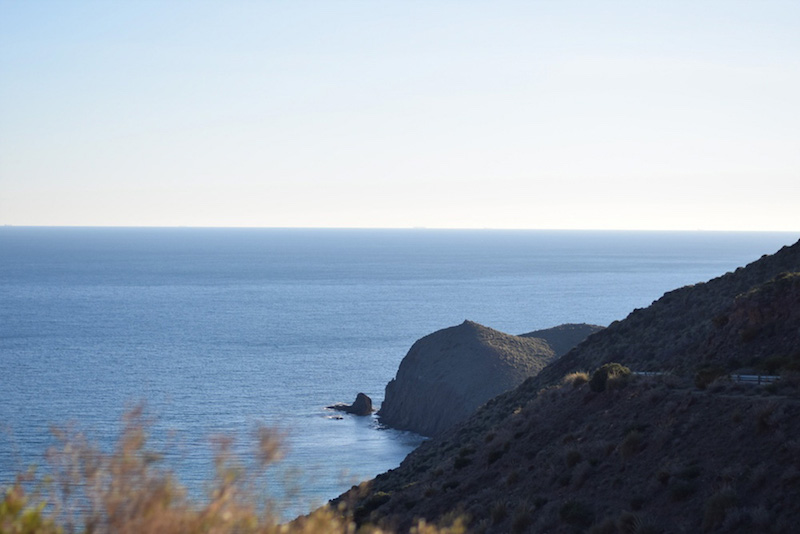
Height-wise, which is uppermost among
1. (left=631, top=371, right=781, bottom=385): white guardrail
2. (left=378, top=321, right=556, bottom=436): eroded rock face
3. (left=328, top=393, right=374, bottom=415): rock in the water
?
(left=631, top=371, right=781, bottom=385): white guardrail

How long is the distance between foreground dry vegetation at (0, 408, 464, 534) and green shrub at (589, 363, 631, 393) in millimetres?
21928

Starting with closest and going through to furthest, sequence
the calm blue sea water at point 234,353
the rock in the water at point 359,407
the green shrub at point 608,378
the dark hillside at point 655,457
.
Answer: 1. the dark hillside at point 655,457
2. the green shrub at point 608,378
3. the calm blue sea water at point 234,353
4. the rock in the water at point 359,407

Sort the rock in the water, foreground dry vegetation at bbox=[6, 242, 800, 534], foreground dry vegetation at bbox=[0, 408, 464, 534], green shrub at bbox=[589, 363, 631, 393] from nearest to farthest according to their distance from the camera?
foreground dry vegetation at bbox=[0, 408, 464, 534]
foreground dry vegetation at bbox=[6, 242, 800, 534]
green shrub at bbox=[589, 363, 631, 393]
the rock in the water

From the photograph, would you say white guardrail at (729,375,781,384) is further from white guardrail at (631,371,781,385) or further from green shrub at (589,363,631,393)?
green shrub at (589,363,631,393)

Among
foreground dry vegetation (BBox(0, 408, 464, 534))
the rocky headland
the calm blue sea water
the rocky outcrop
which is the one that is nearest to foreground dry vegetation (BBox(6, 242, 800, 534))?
foreground dry vegetation (BBox(0, 408, 464, 534))

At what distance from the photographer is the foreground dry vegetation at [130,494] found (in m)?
7.42

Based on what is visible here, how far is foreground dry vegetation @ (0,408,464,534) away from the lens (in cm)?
742

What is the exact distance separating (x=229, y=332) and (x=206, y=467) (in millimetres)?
72415

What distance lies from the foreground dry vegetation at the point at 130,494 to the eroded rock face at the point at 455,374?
5882 centimetres

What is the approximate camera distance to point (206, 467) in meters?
52.1

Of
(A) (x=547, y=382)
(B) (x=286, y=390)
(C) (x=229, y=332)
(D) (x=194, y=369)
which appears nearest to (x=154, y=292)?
(C) (x=229, y=332)

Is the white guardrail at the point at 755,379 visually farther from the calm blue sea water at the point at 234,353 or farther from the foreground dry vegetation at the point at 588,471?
the calm blue sea water at the point at 234,353

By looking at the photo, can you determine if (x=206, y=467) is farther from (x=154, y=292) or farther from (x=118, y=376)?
(x=154, y=292)

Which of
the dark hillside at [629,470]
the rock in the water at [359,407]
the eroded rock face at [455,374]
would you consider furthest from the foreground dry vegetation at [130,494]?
the rock in the water at [359,407]
